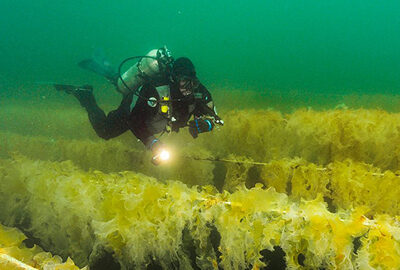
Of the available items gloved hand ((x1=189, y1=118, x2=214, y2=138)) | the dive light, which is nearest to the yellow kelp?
the dive light

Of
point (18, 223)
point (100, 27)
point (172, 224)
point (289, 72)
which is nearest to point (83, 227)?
point (172, 224)

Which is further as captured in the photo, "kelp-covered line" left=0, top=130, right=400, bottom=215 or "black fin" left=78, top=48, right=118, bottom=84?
"black fin" left=78, top=48, right=118, bottom=84

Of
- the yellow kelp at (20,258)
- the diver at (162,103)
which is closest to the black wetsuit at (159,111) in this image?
the diver at (162,103)

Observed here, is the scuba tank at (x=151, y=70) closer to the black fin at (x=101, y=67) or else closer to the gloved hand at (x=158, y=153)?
the black fin at (x=101, y=67)

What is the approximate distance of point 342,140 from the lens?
149 inches

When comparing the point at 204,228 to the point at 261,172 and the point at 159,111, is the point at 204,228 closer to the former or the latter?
the point at 261,172

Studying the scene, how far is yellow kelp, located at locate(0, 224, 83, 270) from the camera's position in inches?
47.3

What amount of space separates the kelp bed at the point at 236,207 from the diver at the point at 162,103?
0.66 m

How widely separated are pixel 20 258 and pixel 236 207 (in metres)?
1.48

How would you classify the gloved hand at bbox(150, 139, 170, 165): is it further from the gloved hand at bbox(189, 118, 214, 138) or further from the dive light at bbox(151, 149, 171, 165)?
the gloved hand at bbox(189, 118, 214, 138)

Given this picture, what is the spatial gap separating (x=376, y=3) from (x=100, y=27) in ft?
313

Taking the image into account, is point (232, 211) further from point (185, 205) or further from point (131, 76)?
point (131, 76)

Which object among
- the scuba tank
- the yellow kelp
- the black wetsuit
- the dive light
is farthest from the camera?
the scuba tank

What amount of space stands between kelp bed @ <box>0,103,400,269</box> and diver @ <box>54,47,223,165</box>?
657 millimetres
